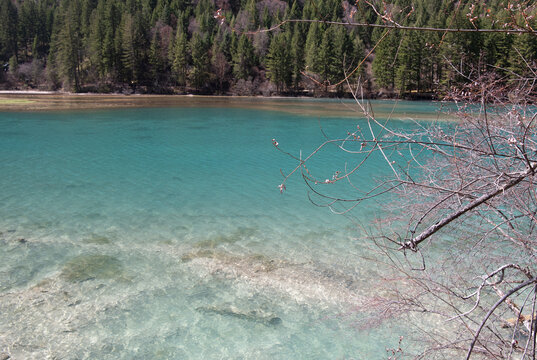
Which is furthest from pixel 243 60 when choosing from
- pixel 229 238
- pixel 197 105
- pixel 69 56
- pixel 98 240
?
pixel 98 240

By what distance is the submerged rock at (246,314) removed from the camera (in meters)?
6.27

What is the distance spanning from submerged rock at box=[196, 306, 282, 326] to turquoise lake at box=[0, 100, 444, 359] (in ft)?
0.08

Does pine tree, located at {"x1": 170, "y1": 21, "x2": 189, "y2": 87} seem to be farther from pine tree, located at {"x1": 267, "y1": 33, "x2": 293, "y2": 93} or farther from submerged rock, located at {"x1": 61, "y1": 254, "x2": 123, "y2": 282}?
submerged rock, located at {"x1": 61, "y1": 254, "x2": 123, "y2": 282}

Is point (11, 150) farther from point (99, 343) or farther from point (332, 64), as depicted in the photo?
point (332, 64)

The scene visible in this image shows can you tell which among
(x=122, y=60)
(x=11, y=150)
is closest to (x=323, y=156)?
(x=11, y=150)

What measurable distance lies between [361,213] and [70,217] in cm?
761

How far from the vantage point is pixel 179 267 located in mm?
7855

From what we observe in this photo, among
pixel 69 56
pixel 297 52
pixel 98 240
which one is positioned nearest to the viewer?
pixel 98 240

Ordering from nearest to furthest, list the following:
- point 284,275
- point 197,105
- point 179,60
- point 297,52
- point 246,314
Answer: point 246,314 → point 284,275 → point 197,105 → point 179,60 → point 297,52

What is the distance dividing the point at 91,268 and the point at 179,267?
5.30 ft

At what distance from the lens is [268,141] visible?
23.8 metres

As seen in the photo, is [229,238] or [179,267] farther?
[229,238]

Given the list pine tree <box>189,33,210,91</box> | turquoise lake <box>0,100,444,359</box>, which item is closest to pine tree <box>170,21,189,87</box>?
pine tree <box>189,33,210,91</box>

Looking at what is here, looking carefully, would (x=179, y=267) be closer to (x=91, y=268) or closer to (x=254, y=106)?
(x=91, y=268)
